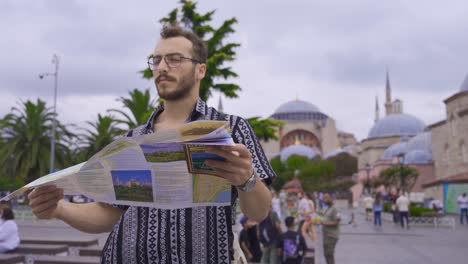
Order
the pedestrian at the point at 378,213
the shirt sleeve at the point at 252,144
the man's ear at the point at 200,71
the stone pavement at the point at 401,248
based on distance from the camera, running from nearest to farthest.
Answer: the shirt sleeve at the point at 252,144 → the man's ear at the point at 200,71 → the stone pavement at the point at 401,248 → the pedestrian at the point at 378,213

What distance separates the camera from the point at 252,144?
7.11 ft

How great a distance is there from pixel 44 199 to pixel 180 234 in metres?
0.60

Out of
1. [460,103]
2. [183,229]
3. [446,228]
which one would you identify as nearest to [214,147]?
[183,229]

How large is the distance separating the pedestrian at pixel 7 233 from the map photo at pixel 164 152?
7033 mm

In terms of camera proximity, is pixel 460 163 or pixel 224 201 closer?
pixel 224 201

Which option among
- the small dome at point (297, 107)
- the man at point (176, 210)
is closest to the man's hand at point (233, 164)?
the man at point (176, 210)

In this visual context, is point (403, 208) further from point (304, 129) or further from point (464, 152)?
point (304, 129)

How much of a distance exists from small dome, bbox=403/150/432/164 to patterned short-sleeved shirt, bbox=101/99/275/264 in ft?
189

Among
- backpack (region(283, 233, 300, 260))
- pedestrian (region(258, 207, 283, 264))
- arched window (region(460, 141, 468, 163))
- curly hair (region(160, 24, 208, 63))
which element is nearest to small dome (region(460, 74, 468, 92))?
arched window (region(460, 141, 468, 163))

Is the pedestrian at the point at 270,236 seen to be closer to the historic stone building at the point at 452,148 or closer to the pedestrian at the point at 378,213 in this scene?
the pedestrian at the point at 378,213

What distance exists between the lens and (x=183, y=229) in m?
2.04

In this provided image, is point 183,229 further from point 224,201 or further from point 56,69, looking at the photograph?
point 56,69

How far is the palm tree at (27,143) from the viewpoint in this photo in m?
29.6

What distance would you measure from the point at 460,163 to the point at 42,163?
104 feet
